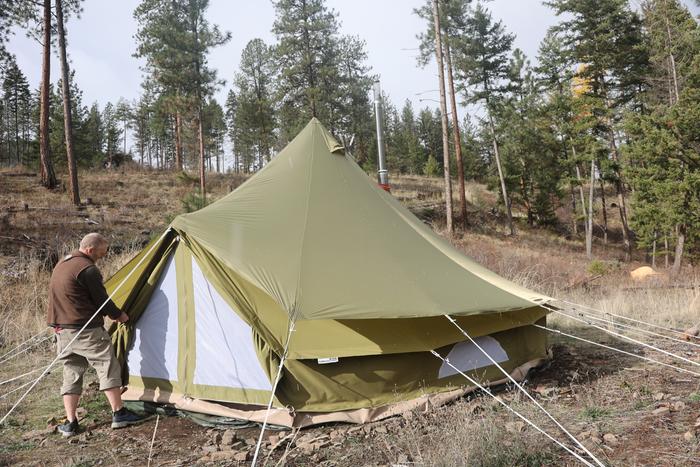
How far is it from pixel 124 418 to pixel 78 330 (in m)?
0.82

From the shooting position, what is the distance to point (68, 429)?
151 inches

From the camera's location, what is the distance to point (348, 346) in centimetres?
386

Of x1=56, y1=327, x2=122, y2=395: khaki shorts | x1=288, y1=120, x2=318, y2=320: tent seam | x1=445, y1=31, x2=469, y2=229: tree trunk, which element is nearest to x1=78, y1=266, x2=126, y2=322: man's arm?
x1=56, y1=327, x2=122, y2=395: khaki shorts

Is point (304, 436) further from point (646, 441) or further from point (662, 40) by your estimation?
point (662, 40)

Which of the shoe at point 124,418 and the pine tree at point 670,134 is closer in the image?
the shoe at point 124,418

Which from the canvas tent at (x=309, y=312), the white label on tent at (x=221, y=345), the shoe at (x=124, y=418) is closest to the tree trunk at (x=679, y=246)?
the canvas tent at (x=309, y=312)

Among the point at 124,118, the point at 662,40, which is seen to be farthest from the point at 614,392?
the point at 124,118

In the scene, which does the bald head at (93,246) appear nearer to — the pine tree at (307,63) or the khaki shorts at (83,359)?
the khaki shorts at (83,359)

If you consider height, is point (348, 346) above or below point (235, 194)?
below

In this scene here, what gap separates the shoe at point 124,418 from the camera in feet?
13.0

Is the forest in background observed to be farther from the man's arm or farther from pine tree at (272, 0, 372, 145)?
the man's arm

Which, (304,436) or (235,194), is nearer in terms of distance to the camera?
(304,436)

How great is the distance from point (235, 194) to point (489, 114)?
2159 cm

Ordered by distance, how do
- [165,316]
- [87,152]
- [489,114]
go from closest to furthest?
1. [165,316]
2. [489,114]
3. [87,152]
